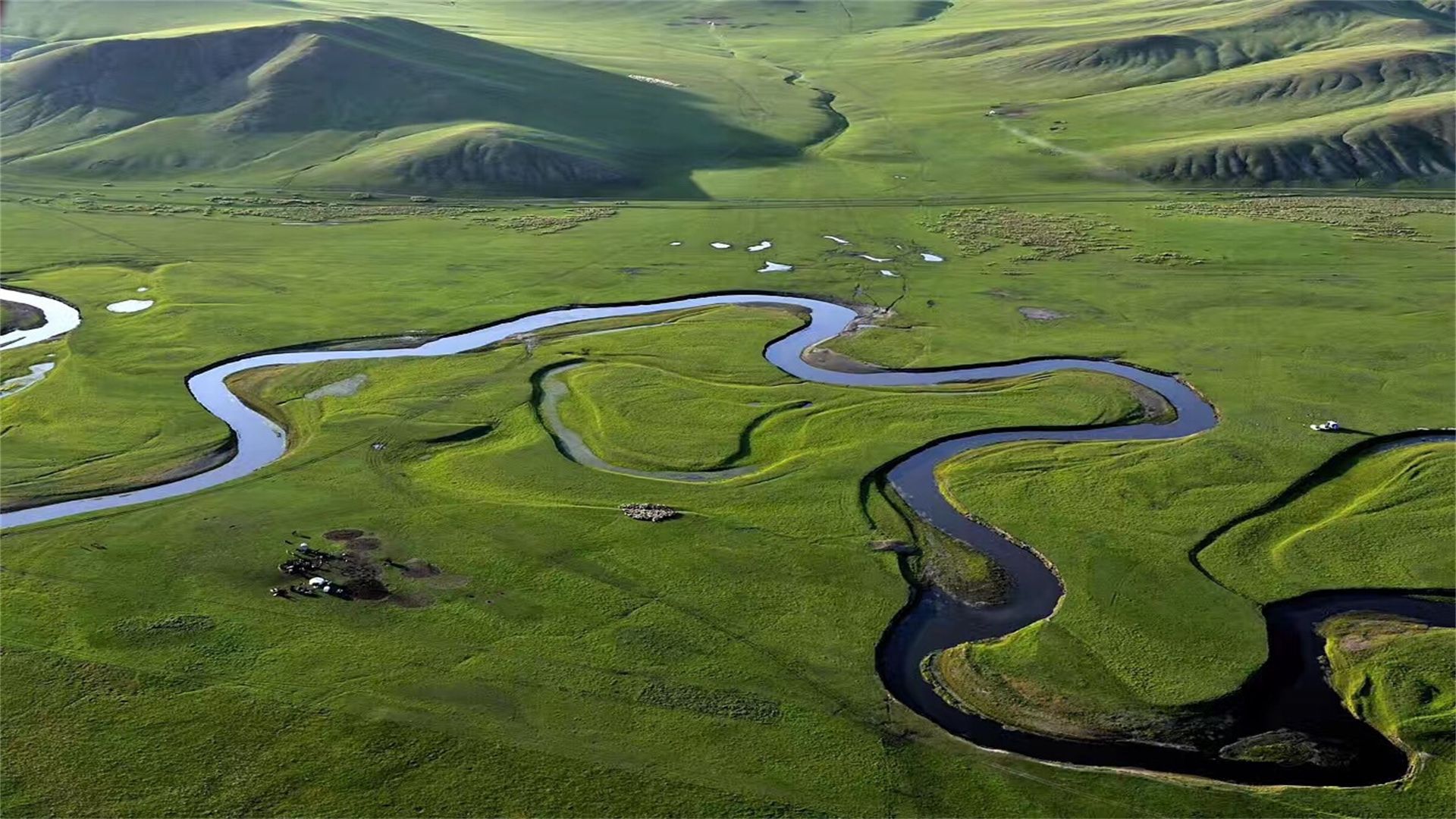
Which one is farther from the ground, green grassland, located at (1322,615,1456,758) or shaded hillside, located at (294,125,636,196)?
shaded hillside, located at (294,125,636,196)

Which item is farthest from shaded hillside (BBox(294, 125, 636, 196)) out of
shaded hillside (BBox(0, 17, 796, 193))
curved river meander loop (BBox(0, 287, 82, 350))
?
curved river meander loop (BBox(0, 287, 82, 350))

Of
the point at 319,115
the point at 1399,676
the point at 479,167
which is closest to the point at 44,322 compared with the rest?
the point at 479,167

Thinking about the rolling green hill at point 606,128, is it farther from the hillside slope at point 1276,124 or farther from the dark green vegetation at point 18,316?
the dark green vegetation at point 18,316

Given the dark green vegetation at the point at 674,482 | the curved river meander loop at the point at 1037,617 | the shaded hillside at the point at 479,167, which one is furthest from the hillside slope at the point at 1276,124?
the curved river meander loop at the point at 1037,617

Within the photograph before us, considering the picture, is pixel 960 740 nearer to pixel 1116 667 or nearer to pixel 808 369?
pixel 1116 667

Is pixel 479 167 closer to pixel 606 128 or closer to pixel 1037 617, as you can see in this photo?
pixel 606 128

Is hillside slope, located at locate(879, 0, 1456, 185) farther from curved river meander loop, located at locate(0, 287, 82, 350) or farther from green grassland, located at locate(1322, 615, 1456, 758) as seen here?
curved river meander loop, located at locate(0, 287, 82, 350)

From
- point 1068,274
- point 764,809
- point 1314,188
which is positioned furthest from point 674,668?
point 1314,188
